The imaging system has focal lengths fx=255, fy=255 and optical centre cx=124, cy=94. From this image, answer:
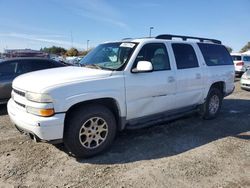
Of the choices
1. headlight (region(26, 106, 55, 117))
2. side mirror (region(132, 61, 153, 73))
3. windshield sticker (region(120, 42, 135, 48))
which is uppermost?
windshield sticker (region(120, 42, 135, 48))

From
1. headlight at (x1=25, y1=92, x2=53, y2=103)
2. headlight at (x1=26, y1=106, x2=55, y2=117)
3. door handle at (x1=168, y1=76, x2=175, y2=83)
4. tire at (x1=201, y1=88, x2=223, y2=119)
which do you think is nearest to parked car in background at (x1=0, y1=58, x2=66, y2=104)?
headlight at (x1=25, y1=92, x2=53, y2=103)

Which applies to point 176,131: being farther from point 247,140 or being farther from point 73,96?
point 73,96

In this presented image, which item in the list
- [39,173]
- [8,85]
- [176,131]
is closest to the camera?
[39,173]

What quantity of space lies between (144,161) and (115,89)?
4.05 feet

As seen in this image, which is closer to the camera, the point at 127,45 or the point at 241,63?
the point at 127,45

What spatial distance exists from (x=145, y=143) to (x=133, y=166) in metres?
0.97

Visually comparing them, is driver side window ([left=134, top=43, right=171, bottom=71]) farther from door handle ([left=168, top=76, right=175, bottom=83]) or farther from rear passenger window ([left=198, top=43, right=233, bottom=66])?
rear passenger window ([left=198, top=43, right=233, bottom=66])

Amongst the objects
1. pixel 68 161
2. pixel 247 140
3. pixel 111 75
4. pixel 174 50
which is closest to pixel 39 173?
pixel 68 161

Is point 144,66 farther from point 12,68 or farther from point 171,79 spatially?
point 12,68

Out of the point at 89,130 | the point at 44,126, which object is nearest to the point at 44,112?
the point at 44,126

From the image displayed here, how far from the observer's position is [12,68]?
24.8ft

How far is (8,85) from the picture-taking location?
7.26 m

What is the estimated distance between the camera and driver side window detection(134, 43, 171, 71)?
15.4ft

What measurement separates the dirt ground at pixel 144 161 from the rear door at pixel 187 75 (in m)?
0.71
